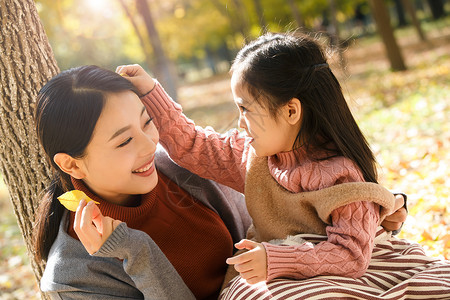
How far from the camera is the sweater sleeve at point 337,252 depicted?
6.68ft

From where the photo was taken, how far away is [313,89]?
2254 mm

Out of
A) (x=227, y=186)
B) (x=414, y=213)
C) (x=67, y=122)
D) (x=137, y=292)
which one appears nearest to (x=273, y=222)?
(x=227, y=186)

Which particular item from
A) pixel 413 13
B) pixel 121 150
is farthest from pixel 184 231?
pixel 413 13

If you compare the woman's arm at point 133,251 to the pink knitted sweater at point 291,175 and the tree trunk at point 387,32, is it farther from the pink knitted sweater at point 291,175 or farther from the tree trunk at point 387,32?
the tree trunk at point 387,32

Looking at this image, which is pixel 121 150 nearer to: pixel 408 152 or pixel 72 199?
pixel 72 199

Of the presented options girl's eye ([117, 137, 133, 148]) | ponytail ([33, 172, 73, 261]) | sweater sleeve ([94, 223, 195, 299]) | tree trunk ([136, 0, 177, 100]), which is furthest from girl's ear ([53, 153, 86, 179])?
tree trunk ([136, 0, 177, 100])

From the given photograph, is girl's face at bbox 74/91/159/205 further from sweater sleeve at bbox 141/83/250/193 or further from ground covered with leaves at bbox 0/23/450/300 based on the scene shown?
ground covered with leaves at bbox 0/23/450/300

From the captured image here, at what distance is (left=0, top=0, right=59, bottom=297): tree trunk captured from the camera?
8.96ft

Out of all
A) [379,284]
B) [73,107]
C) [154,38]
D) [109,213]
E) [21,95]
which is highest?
[154,38]

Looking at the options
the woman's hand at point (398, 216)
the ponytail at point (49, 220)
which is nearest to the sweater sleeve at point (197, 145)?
the ponytail at point (49, 220)

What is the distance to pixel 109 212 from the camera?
2.38m

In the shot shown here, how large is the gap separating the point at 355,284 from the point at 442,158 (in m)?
3.33

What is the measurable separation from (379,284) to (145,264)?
43.1 inches

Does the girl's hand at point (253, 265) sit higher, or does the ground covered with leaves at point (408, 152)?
the girl's hand at point (253, 265)
